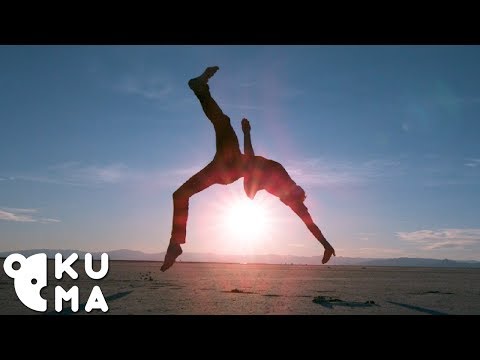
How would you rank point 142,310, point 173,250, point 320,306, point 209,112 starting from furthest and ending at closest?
point 320,306, point 142,310, point 173,250, point 209,112

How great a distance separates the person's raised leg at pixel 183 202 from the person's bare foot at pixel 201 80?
90cm

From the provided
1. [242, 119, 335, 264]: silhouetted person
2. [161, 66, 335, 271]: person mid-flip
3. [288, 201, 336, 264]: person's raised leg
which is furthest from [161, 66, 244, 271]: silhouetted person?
[288, 201, 336, 264]: person's raised leg

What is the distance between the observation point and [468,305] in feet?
67.3

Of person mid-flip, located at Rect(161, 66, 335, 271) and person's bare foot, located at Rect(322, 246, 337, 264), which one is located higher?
person mid-flip, located at Rect(161, 66, 335, 271)

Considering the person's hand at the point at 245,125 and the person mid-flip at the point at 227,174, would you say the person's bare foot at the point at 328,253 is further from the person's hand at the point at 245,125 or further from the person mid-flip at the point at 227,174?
the person's hand at the point at 245,125

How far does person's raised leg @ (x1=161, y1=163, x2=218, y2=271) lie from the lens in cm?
557

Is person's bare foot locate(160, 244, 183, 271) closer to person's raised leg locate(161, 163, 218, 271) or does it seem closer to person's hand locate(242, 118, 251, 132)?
person's raised leg locate(161, 163, 218, 271)

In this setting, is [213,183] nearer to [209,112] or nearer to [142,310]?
[209,112]

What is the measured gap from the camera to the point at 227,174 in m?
5.53

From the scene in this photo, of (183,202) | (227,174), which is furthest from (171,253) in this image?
(227,174)

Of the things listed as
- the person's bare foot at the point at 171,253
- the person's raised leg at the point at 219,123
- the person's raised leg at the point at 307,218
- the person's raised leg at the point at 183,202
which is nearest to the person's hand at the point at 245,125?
the person's raised leg at the point at 219,123

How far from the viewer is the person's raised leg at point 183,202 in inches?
219
